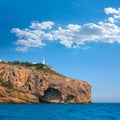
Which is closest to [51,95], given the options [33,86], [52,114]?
[33,86]

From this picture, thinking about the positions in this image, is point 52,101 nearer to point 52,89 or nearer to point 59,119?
point 52,89

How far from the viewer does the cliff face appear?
164 metres

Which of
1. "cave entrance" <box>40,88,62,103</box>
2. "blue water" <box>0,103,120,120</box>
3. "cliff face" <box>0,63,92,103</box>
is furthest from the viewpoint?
"cave entrance" <box>40,88,62,103</box>

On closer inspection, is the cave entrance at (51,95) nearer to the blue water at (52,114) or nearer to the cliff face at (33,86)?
the cliff face at (33,86)

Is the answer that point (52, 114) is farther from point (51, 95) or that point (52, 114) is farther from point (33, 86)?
point (51, 95)

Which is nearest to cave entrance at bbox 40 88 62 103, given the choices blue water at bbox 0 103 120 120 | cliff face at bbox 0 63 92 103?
cliff face at bbox 0 63 92 103

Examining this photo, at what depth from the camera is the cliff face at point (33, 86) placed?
163500 mm

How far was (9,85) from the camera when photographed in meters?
170

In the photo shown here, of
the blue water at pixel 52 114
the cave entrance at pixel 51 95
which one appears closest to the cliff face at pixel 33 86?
the cave entrance at pixel 51 95

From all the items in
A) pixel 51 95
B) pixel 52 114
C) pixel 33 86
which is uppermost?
pixel 33 86

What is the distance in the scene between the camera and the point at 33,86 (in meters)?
177

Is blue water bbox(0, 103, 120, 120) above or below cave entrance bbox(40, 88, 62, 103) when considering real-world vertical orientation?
below

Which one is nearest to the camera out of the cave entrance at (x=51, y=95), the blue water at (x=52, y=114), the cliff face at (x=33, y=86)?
the blue water at (x=52, y=114)

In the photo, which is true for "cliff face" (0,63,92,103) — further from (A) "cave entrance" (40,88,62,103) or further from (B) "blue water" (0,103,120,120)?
(B) "blue water" (0,103,120,120)
